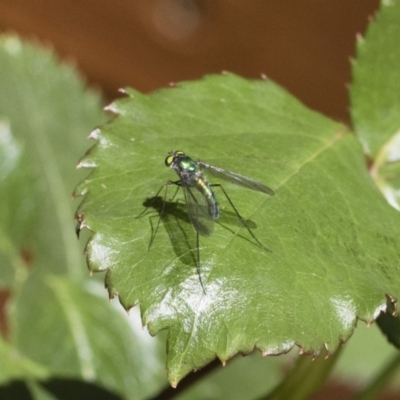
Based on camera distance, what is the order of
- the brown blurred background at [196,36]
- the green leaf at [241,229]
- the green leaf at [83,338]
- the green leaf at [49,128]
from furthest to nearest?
the brown blurred background at [196,36] → the green leaf at [49,128] → the green leaf at [83,338] → the green leaf at [241,229]

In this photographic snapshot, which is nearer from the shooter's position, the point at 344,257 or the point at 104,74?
the point at 344,257

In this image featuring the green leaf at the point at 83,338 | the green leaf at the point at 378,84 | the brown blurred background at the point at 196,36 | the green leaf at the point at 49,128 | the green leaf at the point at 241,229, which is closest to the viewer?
the green leaf at the point at 241,229

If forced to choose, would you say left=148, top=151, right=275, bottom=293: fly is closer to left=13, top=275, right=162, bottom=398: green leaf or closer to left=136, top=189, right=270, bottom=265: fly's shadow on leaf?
left=136, top=189, right=270, bottom=265: fly's shadow on leaf

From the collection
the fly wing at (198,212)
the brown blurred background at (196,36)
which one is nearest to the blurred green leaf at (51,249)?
the fly wing at (198,212)

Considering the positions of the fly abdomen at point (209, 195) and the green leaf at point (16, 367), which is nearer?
the fly abdomen at point (209, 195)

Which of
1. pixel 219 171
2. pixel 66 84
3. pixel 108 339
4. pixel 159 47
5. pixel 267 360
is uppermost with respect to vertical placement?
pixel 159 47

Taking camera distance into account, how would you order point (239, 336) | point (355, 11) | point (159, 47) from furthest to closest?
point (159, 47) → point (355, 11) → point (239, 336)

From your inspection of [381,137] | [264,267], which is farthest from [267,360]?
[264,267]

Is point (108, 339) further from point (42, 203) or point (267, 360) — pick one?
point (267, 360)

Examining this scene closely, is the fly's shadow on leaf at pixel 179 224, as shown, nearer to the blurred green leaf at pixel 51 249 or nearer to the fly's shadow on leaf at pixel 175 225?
the fly's shadow on leaf at pixel 175 225
